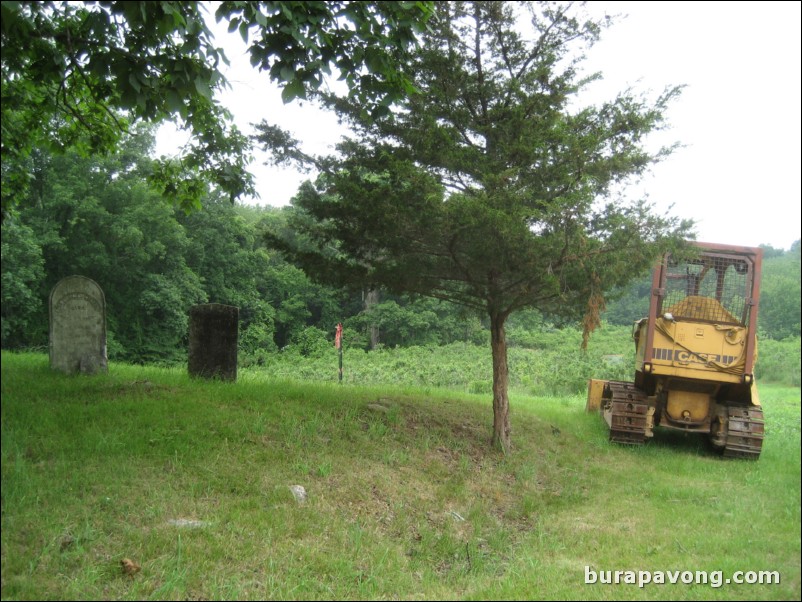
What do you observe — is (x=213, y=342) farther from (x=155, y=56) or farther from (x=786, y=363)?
(x=786, y=363)

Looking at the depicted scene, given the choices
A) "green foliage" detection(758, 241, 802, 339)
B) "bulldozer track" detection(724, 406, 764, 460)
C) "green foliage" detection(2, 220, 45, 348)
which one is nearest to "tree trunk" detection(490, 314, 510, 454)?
"bulldozer track" detection(724, 406, 764, 460)

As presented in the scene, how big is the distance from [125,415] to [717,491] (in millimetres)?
6054

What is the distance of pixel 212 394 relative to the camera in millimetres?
7387

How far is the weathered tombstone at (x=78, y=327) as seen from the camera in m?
4.68

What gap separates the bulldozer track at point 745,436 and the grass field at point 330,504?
349mm

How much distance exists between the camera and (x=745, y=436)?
7.91 metres

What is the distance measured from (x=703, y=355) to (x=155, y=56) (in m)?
7.92

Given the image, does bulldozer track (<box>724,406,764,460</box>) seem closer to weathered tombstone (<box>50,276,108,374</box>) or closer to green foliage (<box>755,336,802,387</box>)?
green foliage (<box>755,336,802,387</box>)

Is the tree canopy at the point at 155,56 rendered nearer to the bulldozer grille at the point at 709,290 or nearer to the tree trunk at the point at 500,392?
the tree trunk at the point at 500,392

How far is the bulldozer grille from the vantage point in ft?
26.7

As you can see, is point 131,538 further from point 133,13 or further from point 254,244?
point 254,244

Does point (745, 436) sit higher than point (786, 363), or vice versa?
point (786, 363)

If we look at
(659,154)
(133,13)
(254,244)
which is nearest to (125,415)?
(133,13)

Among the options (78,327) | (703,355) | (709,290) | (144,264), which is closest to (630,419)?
(703,355)
